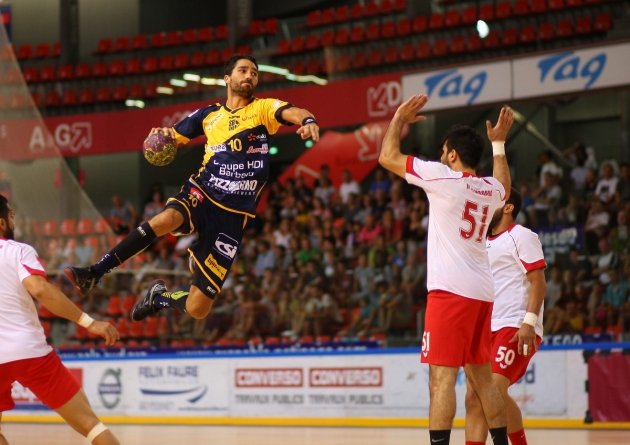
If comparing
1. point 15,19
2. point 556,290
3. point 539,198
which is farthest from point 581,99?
point 15,19

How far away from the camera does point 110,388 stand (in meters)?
15.2

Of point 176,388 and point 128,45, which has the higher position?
point 128,45

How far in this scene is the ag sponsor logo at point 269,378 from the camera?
14.0 metres

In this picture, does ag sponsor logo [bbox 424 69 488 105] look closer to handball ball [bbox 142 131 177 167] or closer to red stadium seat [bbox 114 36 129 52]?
handball ball [bbox 142 131 177 167]

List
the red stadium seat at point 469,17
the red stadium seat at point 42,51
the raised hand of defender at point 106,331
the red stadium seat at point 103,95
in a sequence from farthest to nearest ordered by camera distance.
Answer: the red stadium seat at point 42,51, the red stadium seat at point 103,95, the red stadium seat at point 469,17, the raised hand of defender at point 106,331

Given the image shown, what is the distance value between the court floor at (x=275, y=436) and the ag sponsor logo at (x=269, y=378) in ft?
2.56

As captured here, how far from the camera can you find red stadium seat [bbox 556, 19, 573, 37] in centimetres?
1862

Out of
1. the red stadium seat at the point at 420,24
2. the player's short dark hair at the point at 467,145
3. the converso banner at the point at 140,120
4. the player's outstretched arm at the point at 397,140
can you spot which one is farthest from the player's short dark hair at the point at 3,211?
the red stadium seat at the point at 420,24

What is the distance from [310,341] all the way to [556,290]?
13.4 feet

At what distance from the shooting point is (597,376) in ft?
39.9

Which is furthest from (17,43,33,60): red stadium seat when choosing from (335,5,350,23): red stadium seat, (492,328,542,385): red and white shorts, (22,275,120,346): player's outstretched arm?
(492,328,542,385): red and white shorts

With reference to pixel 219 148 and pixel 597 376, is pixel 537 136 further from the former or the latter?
pixel 219 148

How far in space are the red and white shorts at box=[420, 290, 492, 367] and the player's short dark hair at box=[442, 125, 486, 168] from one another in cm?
94

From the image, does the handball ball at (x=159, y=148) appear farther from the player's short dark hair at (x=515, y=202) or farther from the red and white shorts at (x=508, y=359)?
the red and white shorts at (x=508, y=359)
